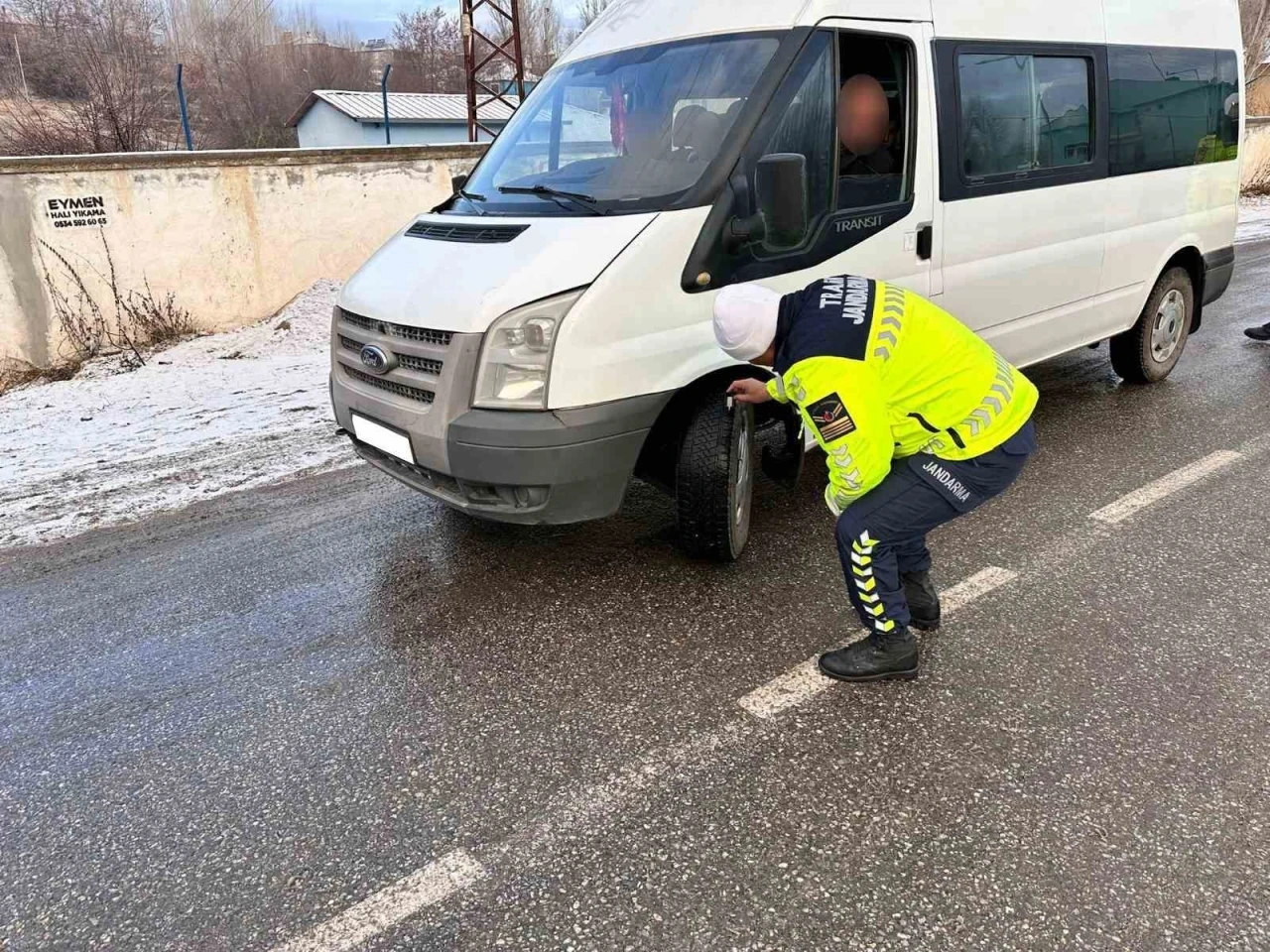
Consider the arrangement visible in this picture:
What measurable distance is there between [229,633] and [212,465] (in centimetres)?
225

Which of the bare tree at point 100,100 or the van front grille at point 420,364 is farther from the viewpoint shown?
the bare tree at point 100,100

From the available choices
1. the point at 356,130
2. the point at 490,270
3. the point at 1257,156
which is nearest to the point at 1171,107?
the point at 490,270

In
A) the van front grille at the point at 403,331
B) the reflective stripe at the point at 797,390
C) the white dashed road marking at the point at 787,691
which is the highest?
the van front grille at the point at 403,331

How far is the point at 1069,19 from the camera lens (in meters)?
4.94

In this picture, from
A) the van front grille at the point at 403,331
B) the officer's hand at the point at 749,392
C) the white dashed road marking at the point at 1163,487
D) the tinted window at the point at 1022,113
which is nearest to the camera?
the officer's hand at the point at 749,392

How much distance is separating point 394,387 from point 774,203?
163 centimetres

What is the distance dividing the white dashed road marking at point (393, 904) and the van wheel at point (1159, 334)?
549 centimetres

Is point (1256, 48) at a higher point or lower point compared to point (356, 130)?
lower

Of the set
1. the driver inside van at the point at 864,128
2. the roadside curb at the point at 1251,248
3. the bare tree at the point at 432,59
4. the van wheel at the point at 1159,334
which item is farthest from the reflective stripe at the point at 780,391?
the bare tree at the point at 432,59

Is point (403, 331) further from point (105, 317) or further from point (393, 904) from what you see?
point (105, 317)

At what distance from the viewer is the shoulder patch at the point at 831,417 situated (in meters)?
2.65

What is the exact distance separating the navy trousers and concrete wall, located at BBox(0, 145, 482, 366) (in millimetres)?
7883

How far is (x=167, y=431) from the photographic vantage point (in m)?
6.25

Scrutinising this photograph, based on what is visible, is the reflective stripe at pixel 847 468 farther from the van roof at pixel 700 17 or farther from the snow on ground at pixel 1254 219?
the snow on ground at pixel 1254 219
